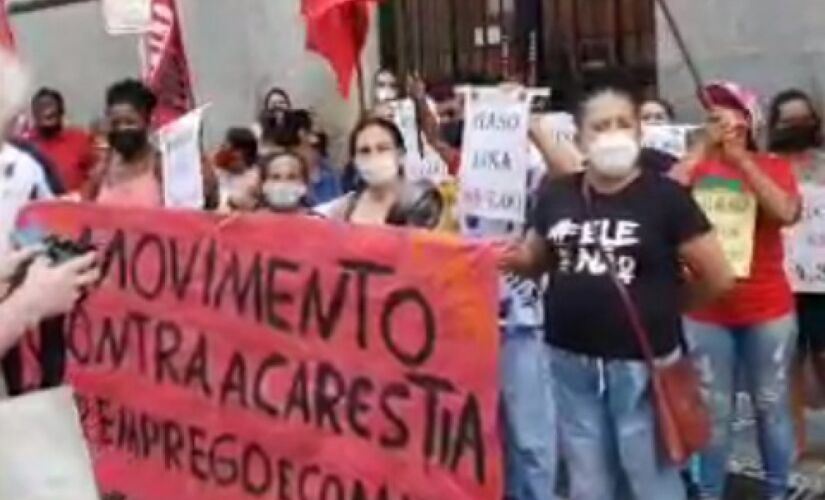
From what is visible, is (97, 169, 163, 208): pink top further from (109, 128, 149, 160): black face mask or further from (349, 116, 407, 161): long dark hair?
(349, 116, 407, 161): long dark hair

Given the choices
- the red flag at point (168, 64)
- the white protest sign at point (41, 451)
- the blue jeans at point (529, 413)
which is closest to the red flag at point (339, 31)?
the red flag at point (168, 64)

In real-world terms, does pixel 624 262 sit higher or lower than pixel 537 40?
lower

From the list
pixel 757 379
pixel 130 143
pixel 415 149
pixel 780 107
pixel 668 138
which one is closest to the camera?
pixel 757 379

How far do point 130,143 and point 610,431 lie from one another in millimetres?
3248

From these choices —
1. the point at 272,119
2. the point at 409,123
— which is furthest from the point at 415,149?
the point at 272,119

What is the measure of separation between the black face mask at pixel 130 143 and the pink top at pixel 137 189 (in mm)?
104

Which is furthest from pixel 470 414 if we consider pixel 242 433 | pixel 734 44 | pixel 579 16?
pixel 579 16

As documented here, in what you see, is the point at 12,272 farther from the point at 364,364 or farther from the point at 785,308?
the point at 785,308

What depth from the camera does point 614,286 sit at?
6633 mm

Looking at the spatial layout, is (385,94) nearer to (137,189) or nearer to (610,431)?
(137,189)

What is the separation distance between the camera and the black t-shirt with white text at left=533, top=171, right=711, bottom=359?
6.62 metres

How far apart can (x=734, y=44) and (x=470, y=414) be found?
6.94m

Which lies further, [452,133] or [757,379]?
[452,133]

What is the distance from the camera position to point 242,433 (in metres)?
6.66
